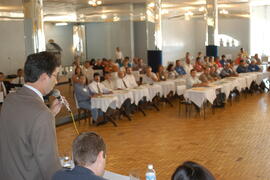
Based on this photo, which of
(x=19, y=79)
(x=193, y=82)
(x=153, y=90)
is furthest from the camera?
(x=19, y=79)

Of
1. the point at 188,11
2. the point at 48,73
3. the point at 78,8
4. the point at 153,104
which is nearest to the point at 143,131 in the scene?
the point at 153,104

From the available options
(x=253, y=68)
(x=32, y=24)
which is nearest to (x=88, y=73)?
(x=32, y=24)

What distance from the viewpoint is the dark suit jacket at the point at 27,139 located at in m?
1.84

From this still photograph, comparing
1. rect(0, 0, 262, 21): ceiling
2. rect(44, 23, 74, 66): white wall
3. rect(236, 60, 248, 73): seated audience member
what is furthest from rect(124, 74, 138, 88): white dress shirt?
rect(44, 23, 74, 66): white wall

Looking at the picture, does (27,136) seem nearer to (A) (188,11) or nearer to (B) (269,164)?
(B) (269,164)

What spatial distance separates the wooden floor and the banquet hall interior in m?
0.02

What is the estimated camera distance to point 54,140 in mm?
1897

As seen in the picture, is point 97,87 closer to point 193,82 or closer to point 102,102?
point 102,102

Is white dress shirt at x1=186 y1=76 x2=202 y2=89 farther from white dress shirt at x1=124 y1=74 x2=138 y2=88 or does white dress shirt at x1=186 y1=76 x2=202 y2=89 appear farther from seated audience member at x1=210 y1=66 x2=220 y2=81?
white dress shirt at x1=124 y1=74 x2=138 y2=88

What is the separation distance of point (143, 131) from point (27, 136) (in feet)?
20.2

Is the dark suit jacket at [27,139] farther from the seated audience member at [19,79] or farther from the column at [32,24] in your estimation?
the seated audience member at [19,79]

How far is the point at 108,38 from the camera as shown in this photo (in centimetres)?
1945

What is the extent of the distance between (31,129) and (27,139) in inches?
2.6

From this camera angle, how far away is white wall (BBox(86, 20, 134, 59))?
19.2 metres
